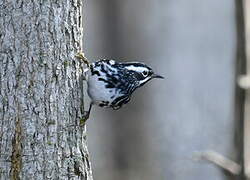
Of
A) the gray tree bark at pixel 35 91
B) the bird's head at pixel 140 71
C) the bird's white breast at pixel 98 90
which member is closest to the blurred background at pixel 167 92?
the bird's head at pixel 140 71

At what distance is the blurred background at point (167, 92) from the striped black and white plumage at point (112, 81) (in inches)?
67.0

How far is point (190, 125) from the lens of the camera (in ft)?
41.3

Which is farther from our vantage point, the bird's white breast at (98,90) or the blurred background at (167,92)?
the blurred background at (167,92)

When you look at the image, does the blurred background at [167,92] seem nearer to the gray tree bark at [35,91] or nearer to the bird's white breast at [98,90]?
the bird's white breast at [98,90]

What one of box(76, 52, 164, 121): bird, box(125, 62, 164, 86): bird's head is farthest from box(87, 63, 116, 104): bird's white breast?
box(125, 62, 164, 86): bird's head

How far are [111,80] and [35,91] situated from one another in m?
0.80

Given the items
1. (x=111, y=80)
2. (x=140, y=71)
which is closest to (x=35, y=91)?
(x=111, y=80)

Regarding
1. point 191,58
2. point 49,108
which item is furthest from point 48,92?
point 191,58

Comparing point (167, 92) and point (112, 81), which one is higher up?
point (112, 81)

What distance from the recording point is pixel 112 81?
17.5 feet

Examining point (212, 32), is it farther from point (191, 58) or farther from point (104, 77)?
point (104, 77)

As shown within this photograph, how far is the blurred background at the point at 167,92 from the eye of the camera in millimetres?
11258

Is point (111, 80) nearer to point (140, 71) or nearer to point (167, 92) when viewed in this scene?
point (140, 71)

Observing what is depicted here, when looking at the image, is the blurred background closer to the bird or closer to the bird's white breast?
the bird
